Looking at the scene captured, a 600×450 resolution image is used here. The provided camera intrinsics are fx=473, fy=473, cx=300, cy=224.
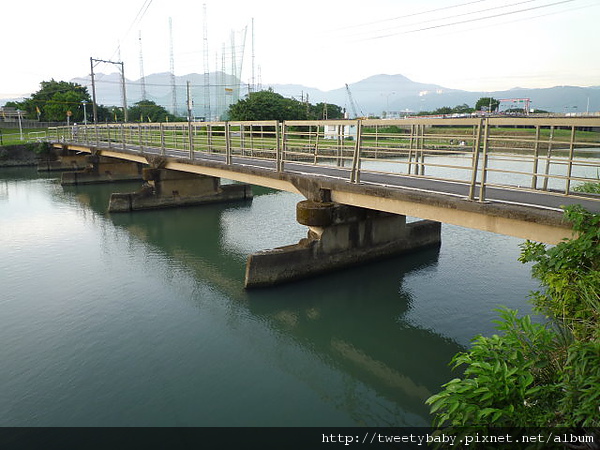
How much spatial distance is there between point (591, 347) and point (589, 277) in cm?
169

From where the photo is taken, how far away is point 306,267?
1154 cm

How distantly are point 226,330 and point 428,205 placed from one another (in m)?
4.65

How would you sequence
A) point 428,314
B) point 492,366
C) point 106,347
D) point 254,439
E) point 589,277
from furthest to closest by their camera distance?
point 428,314 → point 106,347 → point 254,439 → point 589,277 → point 492,366

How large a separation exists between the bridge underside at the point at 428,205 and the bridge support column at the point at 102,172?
64.6 feet

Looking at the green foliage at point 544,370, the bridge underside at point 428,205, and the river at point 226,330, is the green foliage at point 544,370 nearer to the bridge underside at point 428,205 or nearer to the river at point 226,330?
the bridge underside at point 428,205

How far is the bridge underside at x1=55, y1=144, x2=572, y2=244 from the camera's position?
22.4 feet

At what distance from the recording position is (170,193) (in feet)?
70.4

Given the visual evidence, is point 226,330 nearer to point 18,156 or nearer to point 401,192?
point 401,192

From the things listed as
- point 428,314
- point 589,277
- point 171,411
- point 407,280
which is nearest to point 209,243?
point 407,280

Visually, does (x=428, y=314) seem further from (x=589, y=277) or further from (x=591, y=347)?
(x=591, y=347)

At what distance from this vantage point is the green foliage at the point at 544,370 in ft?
12.3

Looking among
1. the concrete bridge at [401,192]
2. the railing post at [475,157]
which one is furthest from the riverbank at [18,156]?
the railing post at [475,157]

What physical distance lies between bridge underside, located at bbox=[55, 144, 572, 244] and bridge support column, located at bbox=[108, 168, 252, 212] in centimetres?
708

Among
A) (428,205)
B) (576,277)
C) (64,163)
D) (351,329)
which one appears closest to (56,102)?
(64,163)
